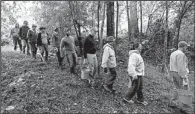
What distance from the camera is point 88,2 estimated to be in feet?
38.8

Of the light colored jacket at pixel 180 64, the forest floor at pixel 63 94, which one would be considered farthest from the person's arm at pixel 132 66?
the light colored jacket at pixel 180 64

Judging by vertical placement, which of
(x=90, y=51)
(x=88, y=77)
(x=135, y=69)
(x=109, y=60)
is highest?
(x=90, y=51)

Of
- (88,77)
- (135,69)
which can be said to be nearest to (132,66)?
(135,69)

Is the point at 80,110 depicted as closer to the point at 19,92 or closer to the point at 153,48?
the point at 19,92

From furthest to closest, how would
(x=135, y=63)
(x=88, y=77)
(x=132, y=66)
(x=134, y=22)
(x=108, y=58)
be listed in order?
(x=134, y=22) → (x=88, y=77) → (x=108, y=58) → (x=135, y=63) → (x=132, y=66)

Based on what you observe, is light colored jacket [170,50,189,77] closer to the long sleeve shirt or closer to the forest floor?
the forest floor

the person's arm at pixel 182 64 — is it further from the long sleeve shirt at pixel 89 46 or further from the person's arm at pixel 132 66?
the long sleeve shirt at pixel 89 46

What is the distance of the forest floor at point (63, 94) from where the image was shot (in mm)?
6004

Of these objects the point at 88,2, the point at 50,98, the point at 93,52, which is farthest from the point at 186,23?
the point at 50,98

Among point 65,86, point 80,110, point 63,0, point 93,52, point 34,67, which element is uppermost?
point 63,0

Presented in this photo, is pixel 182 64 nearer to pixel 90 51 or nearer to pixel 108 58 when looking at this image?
pixel 108 58

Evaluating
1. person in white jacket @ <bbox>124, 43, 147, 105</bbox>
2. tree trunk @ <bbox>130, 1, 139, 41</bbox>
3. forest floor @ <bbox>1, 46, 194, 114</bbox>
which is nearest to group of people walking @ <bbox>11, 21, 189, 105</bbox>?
person in white jacket @ <bbox>124, 43, 147, 105</bbox>

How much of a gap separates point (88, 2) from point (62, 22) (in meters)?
2.01

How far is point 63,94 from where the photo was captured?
674 cm
